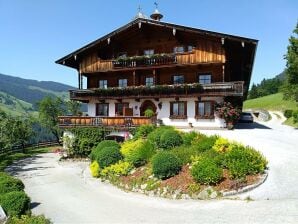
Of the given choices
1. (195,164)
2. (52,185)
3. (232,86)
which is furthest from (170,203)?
(232,86)

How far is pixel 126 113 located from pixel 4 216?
2247 cm

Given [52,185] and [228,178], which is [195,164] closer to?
[228,178]

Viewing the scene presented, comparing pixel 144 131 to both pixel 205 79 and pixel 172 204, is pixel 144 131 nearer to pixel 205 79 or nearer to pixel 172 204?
pixel 205 79

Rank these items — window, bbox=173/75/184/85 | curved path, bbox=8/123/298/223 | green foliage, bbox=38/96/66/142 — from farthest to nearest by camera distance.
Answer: green foliage, bbox=38/96/66/142 < window, bbox=173/75/184/85 < curved path, bbox=8/123/298/223

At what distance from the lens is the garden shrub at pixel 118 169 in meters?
22.0

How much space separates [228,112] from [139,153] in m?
12.3

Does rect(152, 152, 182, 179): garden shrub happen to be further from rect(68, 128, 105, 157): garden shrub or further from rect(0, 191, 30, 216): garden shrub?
rect(68, 128, 105, 157): garden shrub

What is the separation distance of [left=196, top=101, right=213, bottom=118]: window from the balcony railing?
483 centimetres

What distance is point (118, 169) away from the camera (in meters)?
22.4

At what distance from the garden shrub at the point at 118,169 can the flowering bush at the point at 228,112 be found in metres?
12.5

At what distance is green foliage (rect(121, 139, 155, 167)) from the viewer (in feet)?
73.4

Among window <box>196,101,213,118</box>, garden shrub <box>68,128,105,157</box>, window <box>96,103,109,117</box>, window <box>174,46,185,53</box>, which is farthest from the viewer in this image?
window <box>96,103,109,117</box>

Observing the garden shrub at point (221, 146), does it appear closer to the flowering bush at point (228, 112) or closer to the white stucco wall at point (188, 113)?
the flowering bush at point (228, 112)

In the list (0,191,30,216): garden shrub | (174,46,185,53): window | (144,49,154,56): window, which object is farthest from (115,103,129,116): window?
(0,191,30,216): garden shrub
